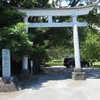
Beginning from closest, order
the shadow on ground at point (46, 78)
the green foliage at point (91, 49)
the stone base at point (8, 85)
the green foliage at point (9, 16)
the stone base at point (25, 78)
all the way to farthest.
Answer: the stone base at point (8, 85), the shadow on ground at point (46, 78), the green foliage at point (9, 16), the stone base at point (25, 78), the green foliage at point (91, 49)

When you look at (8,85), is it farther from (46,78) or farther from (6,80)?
(46,78)

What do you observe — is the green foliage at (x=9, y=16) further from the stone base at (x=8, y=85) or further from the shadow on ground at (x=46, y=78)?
the shadow on ground at (x=46, y=78)

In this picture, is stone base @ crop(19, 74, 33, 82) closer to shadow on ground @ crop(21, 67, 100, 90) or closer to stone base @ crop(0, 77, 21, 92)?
shadow on ground @ crop(21, 67, 100, 90)

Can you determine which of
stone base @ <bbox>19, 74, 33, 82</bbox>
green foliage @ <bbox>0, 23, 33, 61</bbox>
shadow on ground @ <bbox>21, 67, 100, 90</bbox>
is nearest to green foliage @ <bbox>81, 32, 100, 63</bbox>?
shadow on ground @ <bbox>21, 67, 100, 90</bbox>

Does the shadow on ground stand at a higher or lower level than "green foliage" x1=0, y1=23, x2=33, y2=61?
lower

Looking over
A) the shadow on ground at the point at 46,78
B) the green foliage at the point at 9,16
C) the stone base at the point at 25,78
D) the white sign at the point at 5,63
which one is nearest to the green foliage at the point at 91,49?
the shadow on ground at the point at 46,78

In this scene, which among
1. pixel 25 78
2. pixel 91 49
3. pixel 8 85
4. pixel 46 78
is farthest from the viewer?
pixel 91 49

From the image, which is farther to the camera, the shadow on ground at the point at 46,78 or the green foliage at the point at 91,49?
the green foliage at the point at 91,49

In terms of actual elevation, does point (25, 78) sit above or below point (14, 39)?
below

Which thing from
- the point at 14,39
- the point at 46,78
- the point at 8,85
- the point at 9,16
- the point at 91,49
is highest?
the point at 9,16

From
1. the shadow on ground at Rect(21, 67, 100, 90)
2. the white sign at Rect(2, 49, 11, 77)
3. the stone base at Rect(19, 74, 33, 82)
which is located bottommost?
the shadow on ground at Rect(21, 67, 100, 90)

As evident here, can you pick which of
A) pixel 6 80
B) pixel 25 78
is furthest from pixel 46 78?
pixel 6 80

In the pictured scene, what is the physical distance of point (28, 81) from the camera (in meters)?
12.1

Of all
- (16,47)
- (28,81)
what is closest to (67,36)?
(28,81)
